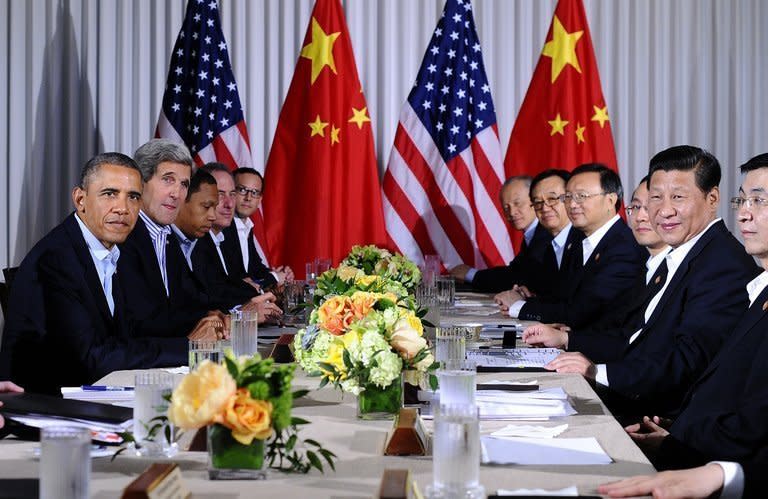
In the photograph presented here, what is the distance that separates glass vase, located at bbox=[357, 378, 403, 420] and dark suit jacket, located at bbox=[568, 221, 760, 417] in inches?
42.9

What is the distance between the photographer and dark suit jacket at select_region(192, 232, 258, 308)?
5840 mm

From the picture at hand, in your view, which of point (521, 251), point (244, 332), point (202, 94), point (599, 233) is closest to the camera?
point (244, 332)

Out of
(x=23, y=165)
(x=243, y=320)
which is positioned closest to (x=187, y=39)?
(x=23, y=165)

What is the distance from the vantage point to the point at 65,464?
58.4 inches

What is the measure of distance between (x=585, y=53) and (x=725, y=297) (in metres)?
4.84

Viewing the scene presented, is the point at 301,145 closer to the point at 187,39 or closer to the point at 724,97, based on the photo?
the point at 187,39

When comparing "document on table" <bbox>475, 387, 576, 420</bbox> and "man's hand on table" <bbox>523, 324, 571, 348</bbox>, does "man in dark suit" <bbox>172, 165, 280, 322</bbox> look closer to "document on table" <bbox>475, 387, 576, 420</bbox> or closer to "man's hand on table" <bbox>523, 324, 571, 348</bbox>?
"man's hand on table" <bbox>523, 324, 571, 348</bbox>

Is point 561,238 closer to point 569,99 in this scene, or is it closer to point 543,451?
point 569,99

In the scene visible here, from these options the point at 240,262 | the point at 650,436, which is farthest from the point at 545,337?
the point at 240,262

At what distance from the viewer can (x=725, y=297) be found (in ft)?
10.7

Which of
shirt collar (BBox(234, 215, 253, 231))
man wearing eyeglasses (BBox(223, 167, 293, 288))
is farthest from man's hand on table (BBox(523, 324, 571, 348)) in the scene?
shirt collar (BBox(234, 215, 253, 231))

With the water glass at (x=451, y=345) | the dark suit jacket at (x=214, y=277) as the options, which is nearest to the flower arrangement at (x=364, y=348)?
the water glass at (x=451, y=345)

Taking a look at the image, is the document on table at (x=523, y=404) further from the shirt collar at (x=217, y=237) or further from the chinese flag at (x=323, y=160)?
the chinese flag at (x=323, y=160)

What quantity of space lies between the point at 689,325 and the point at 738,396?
58 centimetres
